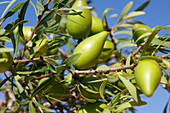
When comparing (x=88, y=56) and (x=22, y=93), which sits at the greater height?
(x=88, y=56)

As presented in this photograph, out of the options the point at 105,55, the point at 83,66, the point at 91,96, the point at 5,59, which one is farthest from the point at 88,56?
the point at 105,55

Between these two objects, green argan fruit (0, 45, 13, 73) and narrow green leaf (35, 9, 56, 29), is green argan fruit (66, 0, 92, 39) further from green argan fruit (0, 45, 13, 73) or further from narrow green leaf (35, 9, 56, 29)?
green argan fruit (0, 45, 13, 73)

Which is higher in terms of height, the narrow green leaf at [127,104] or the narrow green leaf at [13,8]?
the narrow green leaf at [13,8]

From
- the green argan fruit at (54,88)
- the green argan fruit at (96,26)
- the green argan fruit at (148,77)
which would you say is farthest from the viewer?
the green argan fruit at (96,26)

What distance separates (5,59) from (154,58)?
58cm

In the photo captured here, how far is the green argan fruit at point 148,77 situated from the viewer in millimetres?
551

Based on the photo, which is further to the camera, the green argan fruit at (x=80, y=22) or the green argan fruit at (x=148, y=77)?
the green argan fruit at (x=80, y=22)

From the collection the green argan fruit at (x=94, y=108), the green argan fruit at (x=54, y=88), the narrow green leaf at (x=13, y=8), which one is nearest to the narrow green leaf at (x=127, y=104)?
the green argan fruit at (x=94, y=108)

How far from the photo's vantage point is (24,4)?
823mm

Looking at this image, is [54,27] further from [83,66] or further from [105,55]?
[105,55]

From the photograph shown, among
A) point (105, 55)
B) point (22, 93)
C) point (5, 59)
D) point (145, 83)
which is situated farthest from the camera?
point (105, 55)

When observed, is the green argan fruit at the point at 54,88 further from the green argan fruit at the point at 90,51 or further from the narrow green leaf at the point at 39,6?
the narrow green leaf at the point at 39,6

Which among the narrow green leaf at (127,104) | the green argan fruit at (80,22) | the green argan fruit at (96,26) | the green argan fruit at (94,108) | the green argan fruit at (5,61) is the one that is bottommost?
the green argan fruit at (94,108)

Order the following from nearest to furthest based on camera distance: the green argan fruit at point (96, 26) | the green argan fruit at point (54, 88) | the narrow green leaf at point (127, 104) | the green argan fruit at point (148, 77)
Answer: the green argan fruit at point (148, 77) → the narrow green leaf at point (127, 104) → the green argan fruit at point (54, 88) → the green argan fruit at point (96, 26)
